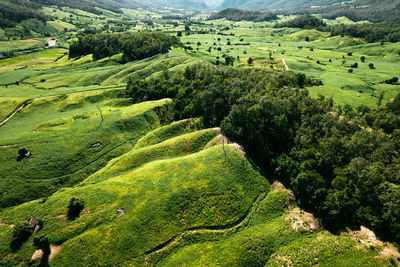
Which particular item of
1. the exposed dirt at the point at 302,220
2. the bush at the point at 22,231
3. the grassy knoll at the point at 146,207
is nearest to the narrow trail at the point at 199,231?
the grassy knoll at the point at 146,207

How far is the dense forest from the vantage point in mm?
54406

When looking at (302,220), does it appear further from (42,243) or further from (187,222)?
(42,243)

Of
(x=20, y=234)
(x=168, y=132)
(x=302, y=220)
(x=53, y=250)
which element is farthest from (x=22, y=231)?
(x=302, y=220)

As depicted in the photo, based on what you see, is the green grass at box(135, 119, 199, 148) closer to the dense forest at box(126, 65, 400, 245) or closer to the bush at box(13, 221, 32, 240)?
the dense forest at box(126, 65, 400, 245)

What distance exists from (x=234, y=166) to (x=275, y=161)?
16.8 metres

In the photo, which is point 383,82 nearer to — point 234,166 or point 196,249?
point 234,166

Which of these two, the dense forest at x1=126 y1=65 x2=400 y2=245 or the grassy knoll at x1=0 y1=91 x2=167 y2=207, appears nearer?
the dense forest at x1=126 y1=65 x2=400 y2=245

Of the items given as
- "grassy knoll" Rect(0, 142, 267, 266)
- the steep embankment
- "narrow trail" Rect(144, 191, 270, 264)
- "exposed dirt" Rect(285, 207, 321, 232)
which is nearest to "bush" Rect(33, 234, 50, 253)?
the steep embankment

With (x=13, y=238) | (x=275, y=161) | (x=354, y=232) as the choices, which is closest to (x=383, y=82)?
(x=275, y=161)

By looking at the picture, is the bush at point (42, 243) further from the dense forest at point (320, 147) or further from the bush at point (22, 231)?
the dense forest at point (320, 147)

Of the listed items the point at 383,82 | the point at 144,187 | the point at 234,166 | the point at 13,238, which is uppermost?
the point at 383,82

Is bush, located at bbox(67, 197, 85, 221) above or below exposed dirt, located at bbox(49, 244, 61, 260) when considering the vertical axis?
above

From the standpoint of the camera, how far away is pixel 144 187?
68.1 m

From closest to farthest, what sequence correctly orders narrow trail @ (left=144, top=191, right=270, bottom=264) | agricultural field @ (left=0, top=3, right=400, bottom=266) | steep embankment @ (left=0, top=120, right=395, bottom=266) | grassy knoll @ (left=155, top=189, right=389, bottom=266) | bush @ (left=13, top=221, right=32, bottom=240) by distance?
grassy knoll @ (left=155, top=189, right=389, bottom=266), steep embankment @ (left=0, top=120, right=395, bottom=266), agricultural field @ (left=0, top=3, right=400, bottom=266), narrow trail @ (left=144, top=191, right=270, bottom=264), bush @ (left=13, top=221, right=32, bottom=240)
